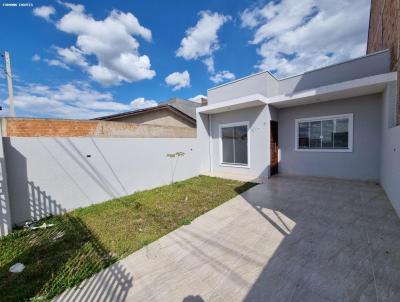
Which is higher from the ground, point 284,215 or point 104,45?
point 104,45

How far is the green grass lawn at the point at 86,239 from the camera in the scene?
2.23 metres

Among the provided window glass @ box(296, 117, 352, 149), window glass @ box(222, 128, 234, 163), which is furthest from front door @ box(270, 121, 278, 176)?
window glass @ box(222, 128, 234, 163)

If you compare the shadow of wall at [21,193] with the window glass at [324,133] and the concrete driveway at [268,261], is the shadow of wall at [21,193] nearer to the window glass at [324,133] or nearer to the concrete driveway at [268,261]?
the concrete driveway at [268,261]

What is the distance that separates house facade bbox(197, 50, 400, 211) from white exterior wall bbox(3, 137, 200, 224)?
136 inches

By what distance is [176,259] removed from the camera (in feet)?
8.41

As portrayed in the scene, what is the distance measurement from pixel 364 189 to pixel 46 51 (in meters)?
11.8

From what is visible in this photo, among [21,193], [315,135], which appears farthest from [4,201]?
[315,135]

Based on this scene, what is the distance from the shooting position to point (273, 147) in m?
7.82

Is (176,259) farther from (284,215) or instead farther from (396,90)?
(396,90)

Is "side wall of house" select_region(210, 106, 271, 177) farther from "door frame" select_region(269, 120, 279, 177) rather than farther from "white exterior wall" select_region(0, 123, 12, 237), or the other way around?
"white exterior wall" select_region(0, 123, 12, 237)

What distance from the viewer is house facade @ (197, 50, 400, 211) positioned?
18.8 ft

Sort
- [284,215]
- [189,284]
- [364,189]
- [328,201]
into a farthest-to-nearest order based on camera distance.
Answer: [364,189] < [328,201] < [284,215] < [189,284]

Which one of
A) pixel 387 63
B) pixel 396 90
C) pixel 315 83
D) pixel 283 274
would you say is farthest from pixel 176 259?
pixel 387 63

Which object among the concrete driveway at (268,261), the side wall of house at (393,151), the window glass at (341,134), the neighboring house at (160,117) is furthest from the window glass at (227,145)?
the side wall of house at (393,151)
